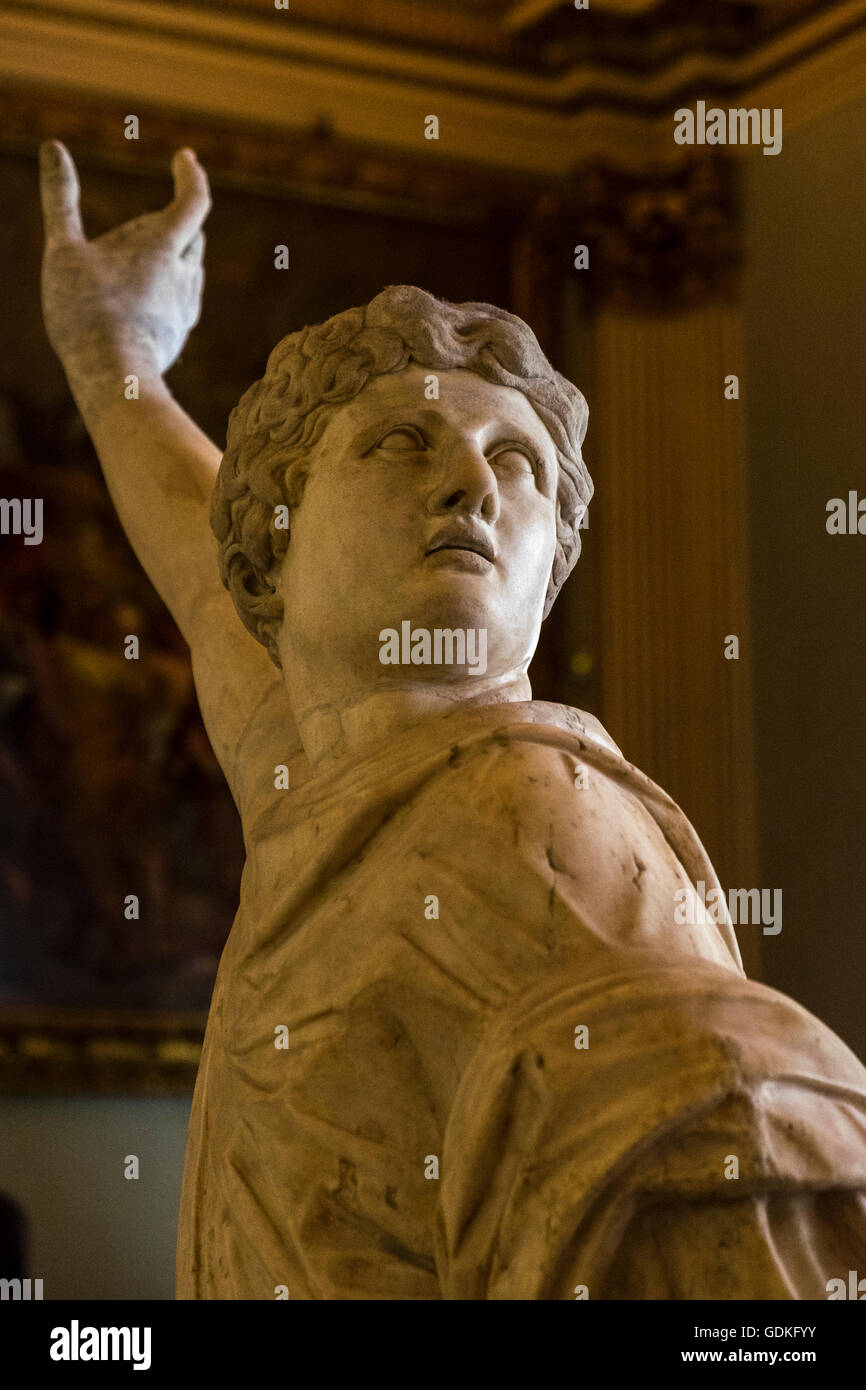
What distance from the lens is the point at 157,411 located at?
309 cm

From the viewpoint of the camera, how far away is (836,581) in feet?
27.8

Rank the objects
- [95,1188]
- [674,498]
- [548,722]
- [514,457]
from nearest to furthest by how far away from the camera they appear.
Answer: [548,722] → [514,457] → [95,1188] → [674,498]

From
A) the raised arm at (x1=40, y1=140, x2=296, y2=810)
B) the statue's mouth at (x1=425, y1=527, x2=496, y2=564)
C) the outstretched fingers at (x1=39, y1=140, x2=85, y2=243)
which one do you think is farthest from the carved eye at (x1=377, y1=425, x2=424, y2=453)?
the outstretched fingers at (x1=39, y1=140, x2=85, y2=243)

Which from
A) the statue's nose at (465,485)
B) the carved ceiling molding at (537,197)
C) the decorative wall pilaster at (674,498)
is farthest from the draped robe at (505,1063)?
the carved ceiling molding at (537,197)

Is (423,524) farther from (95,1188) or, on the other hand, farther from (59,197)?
(95,1188)

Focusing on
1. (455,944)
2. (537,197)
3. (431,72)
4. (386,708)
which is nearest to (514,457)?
(386,708)

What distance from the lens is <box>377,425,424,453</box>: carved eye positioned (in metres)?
2.17

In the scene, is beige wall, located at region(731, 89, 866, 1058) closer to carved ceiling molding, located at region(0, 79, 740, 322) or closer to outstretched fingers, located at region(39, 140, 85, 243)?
carved ceiling molding, located at region(0, 79, 740, 322)

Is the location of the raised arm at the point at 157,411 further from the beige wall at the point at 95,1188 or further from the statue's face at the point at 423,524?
the beige wall at the point at 95,1188

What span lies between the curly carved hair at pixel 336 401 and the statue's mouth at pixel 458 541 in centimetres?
23

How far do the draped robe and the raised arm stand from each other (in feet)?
1.69

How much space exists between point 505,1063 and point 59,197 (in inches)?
87.8

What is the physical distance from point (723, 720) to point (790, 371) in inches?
69.3
